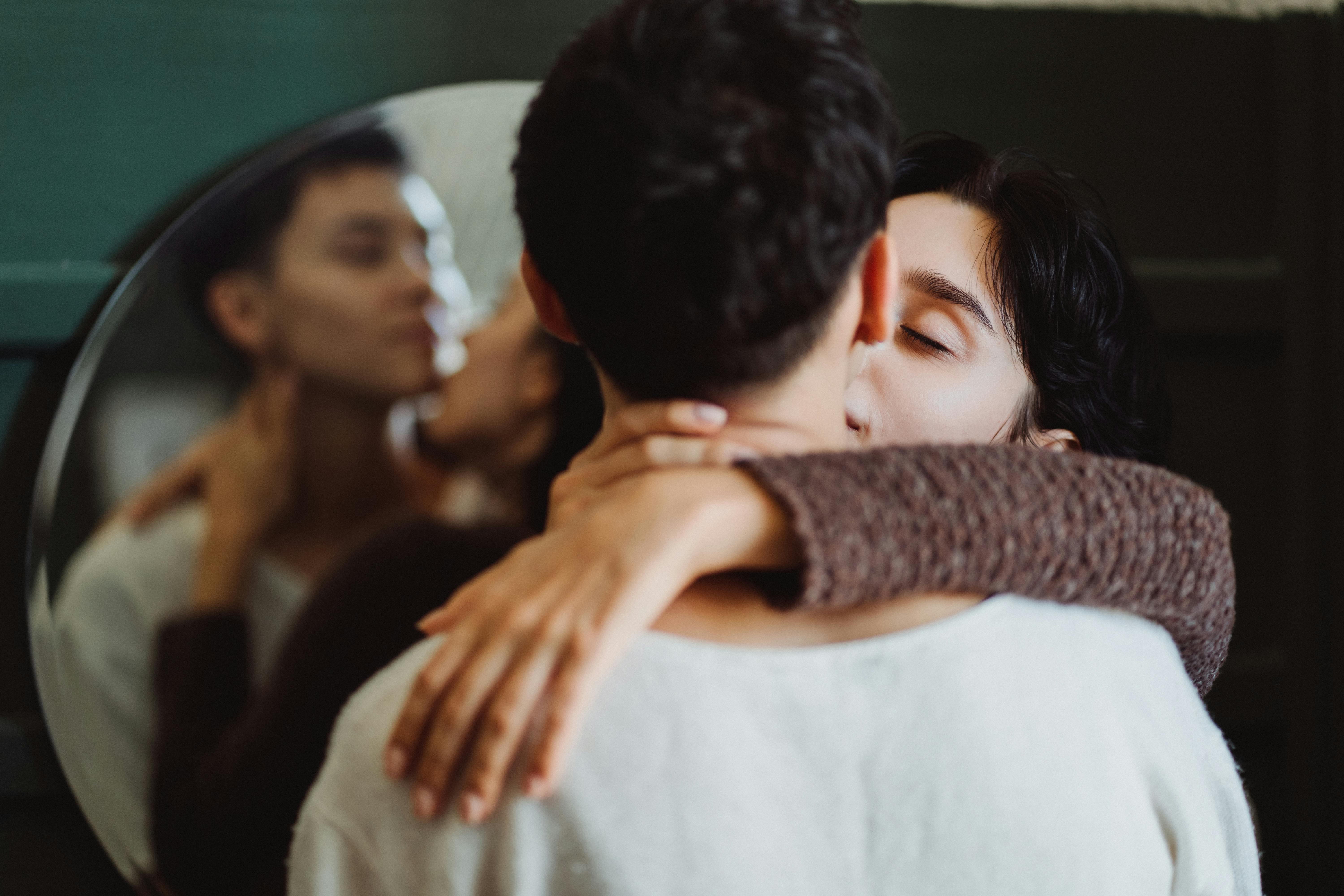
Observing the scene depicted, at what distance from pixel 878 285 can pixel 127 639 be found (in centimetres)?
62

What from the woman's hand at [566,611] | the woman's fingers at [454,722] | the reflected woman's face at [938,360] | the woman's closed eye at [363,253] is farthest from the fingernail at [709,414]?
the woman's closed eye at [363,253]

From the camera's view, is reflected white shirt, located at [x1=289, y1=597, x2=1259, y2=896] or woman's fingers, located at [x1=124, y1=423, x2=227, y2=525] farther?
woman's fingers, located at [x1=124, y1=423, x2=227, y2=525]

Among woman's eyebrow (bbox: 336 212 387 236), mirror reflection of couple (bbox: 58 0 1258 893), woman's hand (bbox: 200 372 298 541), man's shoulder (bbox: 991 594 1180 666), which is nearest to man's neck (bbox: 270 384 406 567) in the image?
woman's hand (bbox: 200 372 298 541)

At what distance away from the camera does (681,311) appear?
0.32m

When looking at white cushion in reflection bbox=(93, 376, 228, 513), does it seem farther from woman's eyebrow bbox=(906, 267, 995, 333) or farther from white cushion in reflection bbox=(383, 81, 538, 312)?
woman's eyebrow bbox=(906, 267, 995, 333)

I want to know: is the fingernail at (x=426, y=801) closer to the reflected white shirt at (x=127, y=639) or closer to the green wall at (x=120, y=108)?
the reflected white shirt at (x=127, y=639)

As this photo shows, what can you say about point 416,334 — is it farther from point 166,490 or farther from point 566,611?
point 566,611

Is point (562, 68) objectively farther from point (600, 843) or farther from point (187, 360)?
point (187, 360)

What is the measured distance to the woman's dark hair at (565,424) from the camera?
0.69 metres

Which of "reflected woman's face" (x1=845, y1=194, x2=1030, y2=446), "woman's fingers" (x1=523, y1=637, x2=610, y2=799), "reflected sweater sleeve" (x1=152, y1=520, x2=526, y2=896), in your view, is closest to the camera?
"woman's fingers" (x1=523, y1=637, x2=610, y2=799)

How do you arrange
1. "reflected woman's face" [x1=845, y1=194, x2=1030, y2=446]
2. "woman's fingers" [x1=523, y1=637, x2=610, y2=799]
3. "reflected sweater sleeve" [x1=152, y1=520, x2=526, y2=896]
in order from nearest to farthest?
"woman's fingers" [x1=523, y1=637, x2=610, y2=799] < "reflected woman's face" [x1=845, y1=194, x2=1030, y2=446] < "reflected sweater sleeve" [x1=152, y1=520, x2=526, y2=896]

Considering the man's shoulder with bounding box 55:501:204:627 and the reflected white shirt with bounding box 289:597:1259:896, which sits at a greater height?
the reflected white shirt with bounding box 289:597:1259:896

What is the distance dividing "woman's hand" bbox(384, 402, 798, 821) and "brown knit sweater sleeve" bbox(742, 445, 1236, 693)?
0.02 metres

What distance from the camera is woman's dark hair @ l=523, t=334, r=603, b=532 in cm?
69
